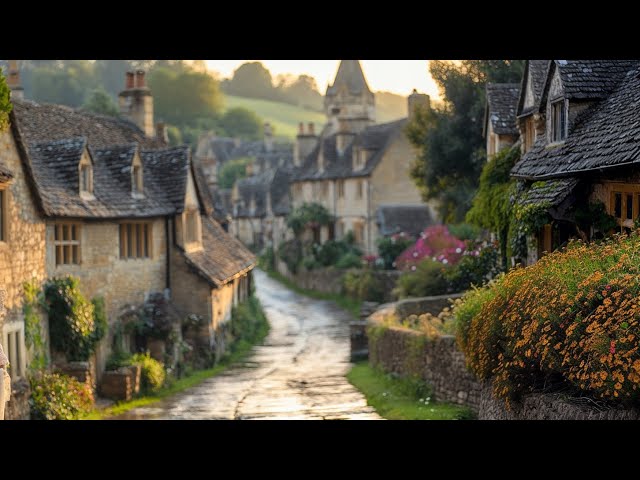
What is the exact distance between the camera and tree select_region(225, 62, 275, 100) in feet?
587

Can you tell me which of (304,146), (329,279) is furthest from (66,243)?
(304,146)

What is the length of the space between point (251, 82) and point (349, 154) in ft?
412

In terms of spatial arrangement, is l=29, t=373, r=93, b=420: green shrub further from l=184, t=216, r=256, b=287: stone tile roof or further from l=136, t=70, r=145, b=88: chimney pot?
l=136, t=70, r=145, b=88: chimney pot

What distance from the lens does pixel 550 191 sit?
16.6 meters

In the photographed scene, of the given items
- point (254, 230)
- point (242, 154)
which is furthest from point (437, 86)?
point (242, 154)

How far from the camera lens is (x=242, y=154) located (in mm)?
116562

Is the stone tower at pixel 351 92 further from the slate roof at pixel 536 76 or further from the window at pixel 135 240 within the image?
the slate roof at pixel 536 76

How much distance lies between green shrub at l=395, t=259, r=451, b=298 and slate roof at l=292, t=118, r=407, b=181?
22.5m

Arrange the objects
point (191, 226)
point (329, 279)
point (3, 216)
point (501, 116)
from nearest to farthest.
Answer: point (3, 216) → point (501, 116) → point (191, 226) → point (329, 279)

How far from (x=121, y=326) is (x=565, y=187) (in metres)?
14.0

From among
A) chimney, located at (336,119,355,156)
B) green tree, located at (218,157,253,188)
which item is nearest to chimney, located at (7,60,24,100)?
chimney, located at (336,119,355,156)

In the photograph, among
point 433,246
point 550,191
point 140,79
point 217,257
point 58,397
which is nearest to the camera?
point 550,191

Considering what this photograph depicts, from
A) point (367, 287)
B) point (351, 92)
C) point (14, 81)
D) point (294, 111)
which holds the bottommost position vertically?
point (367, 287)

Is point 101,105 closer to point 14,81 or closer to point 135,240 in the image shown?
point 14,81
